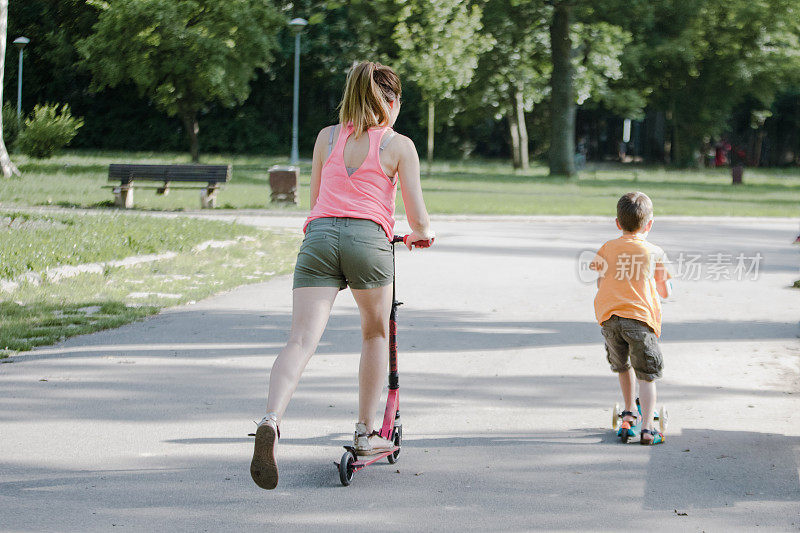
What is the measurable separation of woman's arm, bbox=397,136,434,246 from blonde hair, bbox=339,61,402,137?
147 millimetres

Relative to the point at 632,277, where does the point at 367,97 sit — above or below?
above

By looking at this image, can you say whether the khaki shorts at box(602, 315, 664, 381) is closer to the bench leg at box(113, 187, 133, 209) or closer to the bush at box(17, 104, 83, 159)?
the bench leg at box(113, 187, 133, 209)

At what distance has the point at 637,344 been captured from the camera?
5.31 meters

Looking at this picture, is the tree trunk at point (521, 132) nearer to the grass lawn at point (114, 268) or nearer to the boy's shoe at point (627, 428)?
the grass lawn at point (114, 268)

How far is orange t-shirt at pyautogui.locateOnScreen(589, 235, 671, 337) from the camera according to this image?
534 centimetres

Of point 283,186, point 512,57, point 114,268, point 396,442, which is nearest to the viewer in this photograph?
point 396,442

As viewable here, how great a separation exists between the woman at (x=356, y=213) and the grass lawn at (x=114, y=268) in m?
3.39

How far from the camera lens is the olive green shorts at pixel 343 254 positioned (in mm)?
4328

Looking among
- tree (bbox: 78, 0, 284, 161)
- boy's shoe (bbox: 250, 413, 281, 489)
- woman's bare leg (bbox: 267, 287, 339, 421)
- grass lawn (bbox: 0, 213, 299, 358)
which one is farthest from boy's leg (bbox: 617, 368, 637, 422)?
tree (bbox: 78, 0, 284, 161)

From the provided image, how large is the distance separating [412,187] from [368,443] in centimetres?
114

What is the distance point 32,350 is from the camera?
282 inches

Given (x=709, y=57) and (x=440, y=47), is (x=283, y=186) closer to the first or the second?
(x=440, y=47)

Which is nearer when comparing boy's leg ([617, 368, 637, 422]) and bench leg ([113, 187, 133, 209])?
boy's leg ([617, 368, 637, 422])

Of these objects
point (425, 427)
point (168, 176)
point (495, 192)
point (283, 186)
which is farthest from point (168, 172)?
point (425, 427)
